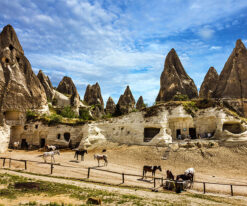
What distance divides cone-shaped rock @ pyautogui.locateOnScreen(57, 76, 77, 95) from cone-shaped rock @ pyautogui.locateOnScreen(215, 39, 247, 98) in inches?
2356

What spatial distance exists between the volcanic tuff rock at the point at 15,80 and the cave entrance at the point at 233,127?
111 feet

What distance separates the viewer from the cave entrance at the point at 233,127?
28.5 metres

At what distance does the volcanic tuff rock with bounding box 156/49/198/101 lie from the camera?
55.1 meters

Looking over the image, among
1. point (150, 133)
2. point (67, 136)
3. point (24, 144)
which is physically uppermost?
point (150, 133)

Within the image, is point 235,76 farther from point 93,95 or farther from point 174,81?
point 93,95

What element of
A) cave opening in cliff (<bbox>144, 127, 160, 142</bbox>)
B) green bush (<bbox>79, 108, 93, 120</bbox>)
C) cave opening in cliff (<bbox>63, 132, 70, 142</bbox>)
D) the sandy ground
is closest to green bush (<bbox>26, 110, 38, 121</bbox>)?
cave opening in cliff (<bbox>63, 132, 70, 142</bbox>)

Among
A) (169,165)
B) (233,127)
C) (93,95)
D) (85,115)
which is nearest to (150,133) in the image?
(169,165)

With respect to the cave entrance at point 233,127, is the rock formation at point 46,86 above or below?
above

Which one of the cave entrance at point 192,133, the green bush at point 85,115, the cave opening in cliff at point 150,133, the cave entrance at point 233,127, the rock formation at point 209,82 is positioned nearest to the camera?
the cave entrance at point 233,127

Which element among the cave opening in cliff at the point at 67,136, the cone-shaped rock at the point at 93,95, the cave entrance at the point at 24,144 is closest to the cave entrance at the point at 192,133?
the cave opening in cliff at the point at 67,136

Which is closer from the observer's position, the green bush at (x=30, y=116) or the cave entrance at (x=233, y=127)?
the cave entrance at (x=233, y=127)

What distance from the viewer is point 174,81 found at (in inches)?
2188

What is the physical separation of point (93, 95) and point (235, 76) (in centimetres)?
6246

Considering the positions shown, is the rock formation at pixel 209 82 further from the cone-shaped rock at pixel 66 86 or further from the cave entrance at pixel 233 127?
the cone-shaped rock at pixel 66 86
